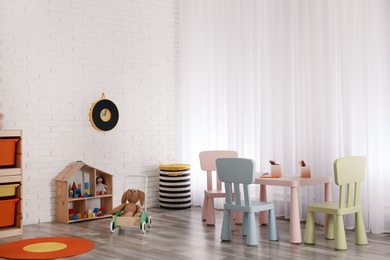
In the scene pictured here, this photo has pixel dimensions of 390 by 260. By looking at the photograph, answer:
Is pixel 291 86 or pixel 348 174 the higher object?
pixel 291 86

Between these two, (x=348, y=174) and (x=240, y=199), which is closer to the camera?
(x=348, y=174)

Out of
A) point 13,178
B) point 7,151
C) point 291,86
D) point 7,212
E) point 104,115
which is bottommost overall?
point 7,212

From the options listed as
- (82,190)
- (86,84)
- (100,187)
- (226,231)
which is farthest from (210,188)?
(86,84)

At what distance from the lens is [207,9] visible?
23.6 feet

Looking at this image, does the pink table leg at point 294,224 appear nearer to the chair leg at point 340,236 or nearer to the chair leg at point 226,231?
the chair leg at point 340,236

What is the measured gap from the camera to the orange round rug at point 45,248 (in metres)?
4.52

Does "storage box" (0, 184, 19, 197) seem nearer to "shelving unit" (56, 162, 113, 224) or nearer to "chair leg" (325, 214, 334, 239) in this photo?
"shelving unit" (56, 162, 113, 224)

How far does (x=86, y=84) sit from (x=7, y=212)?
188 centimetres

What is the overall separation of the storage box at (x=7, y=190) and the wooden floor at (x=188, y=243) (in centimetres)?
45

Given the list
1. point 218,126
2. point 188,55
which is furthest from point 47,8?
point 218,126

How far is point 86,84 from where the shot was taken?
21.6 ft

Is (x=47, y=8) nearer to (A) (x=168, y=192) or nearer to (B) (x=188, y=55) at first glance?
(B) (x=188, y=55)

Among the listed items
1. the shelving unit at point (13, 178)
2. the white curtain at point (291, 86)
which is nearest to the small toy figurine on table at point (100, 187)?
the shelving unit at point (13, 178)

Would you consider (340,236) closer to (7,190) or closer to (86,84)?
(7,190)
